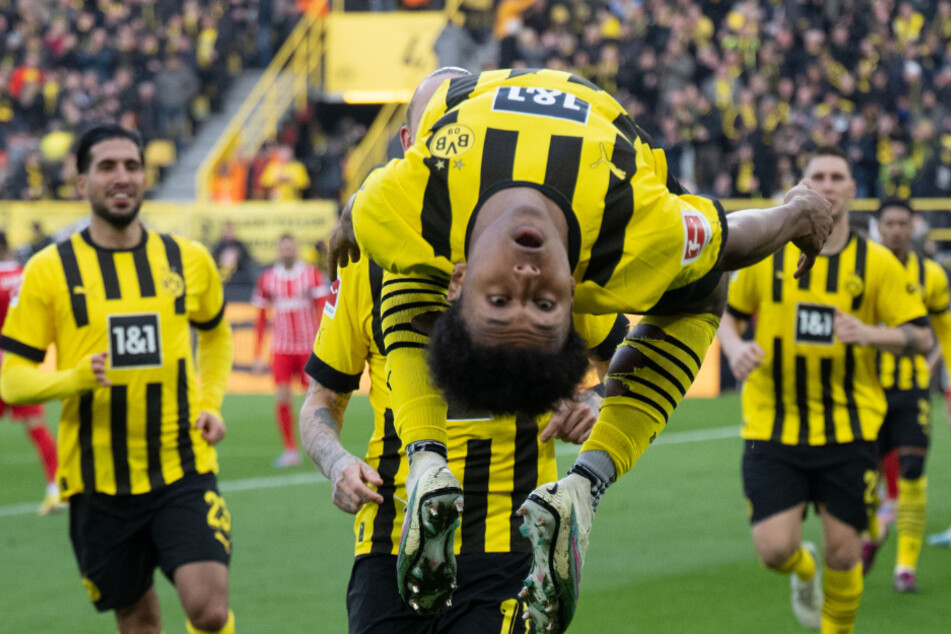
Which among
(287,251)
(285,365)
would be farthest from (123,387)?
(287,251)

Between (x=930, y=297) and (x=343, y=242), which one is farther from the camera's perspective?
(x=930, y=297)

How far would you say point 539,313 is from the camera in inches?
111

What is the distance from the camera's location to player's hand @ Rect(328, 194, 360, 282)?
10.9ft

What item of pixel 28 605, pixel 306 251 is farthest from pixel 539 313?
pixel 306 251

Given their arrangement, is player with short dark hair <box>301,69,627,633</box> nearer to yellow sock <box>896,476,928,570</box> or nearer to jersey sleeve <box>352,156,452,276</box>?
jersey sleeve <box>352,156,452,276</box>

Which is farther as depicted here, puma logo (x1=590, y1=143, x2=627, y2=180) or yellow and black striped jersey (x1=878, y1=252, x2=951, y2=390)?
yellow and black striped jersey (x1=878, y1=252, x2=951, y2=390)

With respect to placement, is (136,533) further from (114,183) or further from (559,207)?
(559,207)

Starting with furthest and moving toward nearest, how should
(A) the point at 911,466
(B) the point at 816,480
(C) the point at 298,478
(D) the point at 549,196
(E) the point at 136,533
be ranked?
(C) the point at 298,478, (A) the point at 911,466, (B) the point at 816,480, (E) the point at 136,533, (D) the point at 549,196

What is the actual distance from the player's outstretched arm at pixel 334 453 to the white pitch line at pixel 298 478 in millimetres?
6845

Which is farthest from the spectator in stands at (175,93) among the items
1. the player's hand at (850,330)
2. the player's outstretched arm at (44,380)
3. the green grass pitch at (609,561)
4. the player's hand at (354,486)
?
the player's hand at (354,486)

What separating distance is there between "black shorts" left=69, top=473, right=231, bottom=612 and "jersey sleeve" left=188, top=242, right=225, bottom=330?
2.74 feet

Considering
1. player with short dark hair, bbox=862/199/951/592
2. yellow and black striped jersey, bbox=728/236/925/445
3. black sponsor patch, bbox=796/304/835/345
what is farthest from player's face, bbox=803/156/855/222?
player with short dark hair, bbox=862/199/951/592

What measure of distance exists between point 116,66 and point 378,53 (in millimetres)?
4966

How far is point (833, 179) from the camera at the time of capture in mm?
6652
